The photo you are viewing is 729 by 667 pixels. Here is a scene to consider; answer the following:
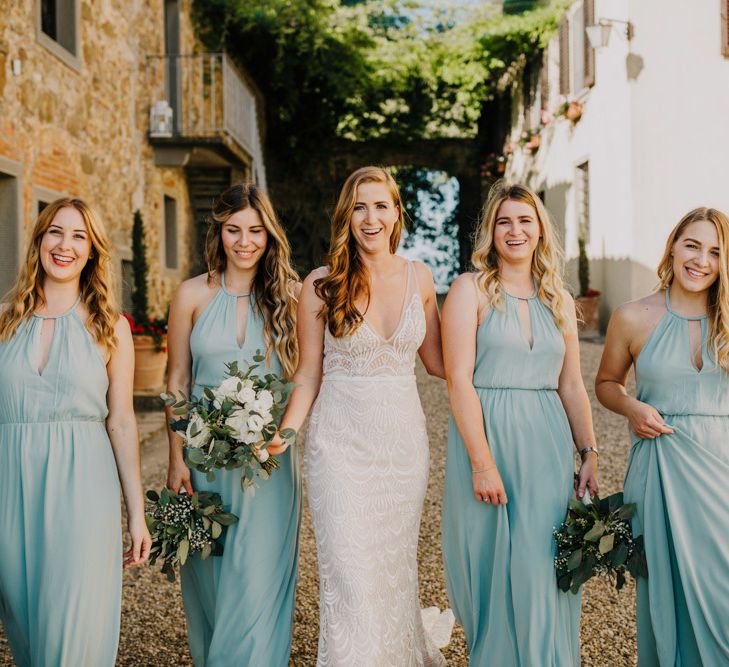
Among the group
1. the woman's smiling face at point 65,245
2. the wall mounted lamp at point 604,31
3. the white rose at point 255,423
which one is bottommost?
the white rose at point 255,423

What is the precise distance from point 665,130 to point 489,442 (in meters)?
9.86

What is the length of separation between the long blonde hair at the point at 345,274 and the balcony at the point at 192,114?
9058 mm

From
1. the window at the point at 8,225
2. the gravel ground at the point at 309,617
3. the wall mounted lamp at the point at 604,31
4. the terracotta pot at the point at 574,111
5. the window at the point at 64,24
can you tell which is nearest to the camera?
the gravel ground at the point at 309,617

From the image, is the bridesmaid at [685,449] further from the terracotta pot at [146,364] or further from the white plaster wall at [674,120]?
the white plaster wall at [674,120]

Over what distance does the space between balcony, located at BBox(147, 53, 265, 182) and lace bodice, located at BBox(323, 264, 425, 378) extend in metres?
9.24

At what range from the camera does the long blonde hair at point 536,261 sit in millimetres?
2887

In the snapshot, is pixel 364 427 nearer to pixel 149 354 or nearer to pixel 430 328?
pixel 430 328

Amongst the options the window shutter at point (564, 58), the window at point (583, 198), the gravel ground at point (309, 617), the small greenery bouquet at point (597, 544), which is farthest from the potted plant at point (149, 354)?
the window shutter at point (564, 58)

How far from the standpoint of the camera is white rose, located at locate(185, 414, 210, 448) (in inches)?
104

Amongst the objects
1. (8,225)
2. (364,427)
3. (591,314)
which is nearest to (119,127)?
(8,225)

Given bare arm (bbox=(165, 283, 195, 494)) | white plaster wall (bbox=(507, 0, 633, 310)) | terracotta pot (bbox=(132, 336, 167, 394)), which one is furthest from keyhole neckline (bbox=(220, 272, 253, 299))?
white plaster wall (bbox=(507, 0, 633, 310))

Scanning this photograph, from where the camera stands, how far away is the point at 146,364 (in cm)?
898

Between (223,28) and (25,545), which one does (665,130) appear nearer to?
(223,28)

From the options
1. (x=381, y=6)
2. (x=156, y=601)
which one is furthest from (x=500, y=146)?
(x=156, y=601)
